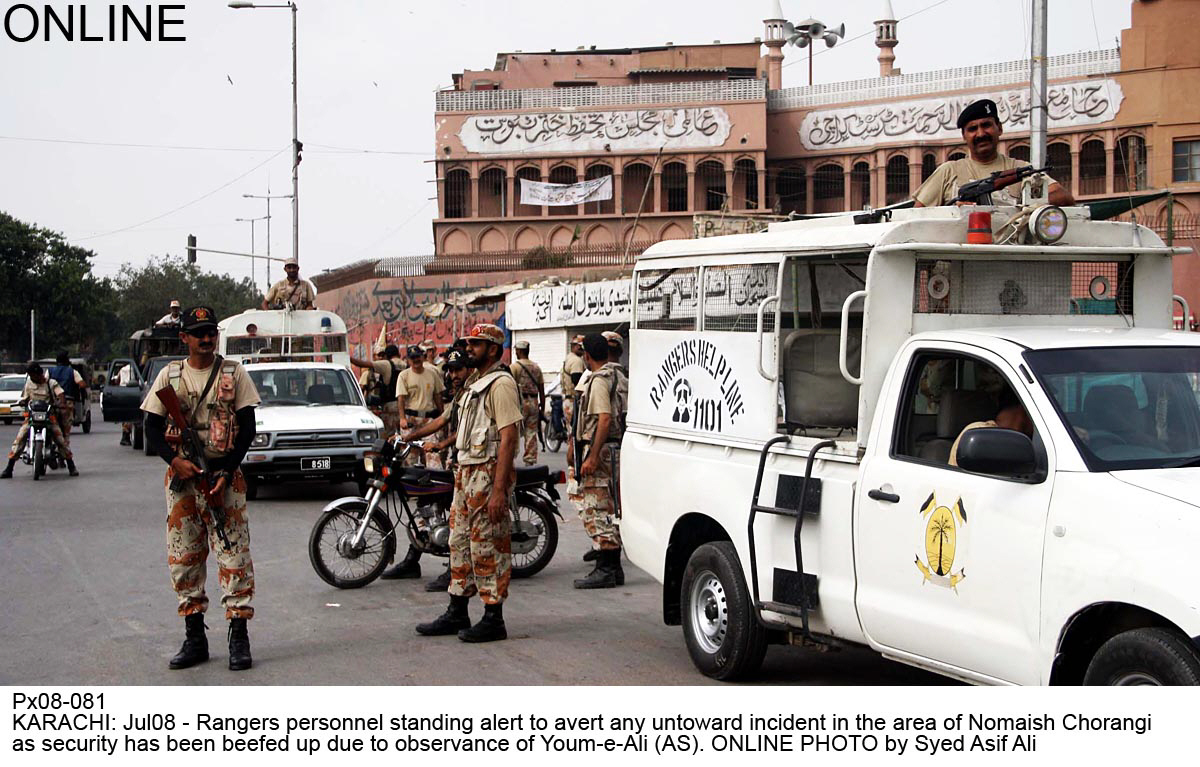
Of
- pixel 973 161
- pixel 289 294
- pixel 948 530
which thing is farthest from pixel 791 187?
pixel 948 530

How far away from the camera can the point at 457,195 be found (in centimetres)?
5834

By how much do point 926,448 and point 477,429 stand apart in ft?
9.80

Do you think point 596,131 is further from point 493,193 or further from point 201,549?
point 201,549

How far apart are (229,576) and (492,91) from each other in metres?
52.7

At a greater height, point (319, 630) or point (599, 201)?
point (599, 201)

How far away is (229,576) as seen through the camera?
7105 mm

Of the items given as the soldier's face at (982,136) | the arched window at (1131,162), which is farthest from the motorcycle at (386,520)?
the arched window at (1131,162)

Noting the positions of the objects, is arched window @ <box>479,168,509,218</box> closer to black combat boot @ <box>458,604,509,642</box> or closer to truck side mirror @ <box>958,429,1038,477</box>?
black combat boot @ <box>458,604,509,642</box>

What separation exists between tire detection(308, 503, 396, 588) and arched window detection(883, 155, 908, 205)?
46503mm

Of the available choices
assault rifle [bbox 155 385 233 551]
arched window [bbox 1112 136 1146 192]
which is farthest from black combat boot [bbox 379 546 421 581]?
arched window [bbox 1112 136 1146 192]

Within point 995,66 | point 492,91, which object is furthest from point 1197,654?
point 492,91

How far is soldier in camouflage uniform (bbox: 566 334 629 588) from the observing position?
9617 millimetres

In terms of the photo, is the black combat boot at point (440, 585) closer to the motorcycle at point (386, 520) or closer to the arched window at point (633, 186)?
the motorcycle at point (386, 520)
